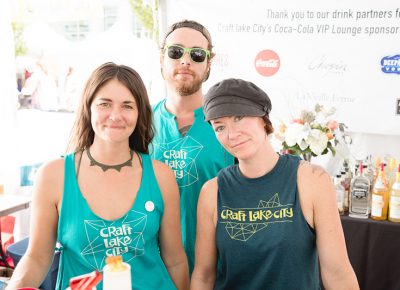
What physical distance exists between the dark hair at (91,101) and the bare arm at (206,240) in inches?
12.9

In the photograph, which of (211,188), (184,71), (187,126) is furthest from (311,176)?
(184,71)

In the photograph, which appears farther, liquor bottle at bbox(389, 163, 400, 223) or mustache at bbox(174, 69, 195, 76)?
liquor bottle at bbox(389, 163, 400, 223)

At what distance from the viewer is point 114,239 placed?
1.41 metres

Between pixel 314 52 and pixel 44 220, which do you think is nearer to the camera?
pixel 44 220

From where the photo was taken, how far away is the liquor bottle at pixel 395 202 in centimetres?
273

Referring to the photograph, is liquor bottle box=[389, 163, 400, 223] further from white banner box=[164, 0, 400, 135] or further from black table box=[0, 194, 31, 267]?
black table box=[0, 194, 31, 267]

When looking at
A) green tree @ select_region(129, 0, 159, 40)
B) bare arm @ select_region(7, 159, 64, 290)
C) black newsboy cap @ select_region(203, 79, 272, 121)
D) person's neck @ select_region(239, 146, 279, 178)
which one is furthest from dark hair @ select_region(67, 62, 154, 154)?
green tree @ select_region(129, 0, 159, 40)

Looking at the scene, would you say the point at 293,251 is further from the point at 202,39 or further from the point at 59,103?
the point at 59,103

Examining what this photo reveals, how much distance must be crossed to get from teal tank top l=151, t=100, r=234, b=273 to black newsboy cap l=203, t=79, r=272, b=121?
425 mm

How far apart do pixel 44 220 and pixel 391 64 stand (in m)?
2.75

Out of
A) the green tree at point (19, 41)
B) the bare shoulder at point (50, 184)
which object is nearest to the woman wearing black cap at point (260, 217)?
the bare shoulder at point (50, 184)

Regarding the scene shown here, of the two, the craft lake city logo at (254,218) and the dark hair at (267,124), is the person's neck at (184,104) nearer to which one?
the dark hair at (267,124)

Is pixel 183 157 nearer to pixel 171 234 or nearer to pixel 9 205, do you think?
pixel 171 234

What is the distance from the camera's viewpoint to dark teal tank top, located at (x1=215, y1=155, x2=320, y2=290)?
1.40 metres
